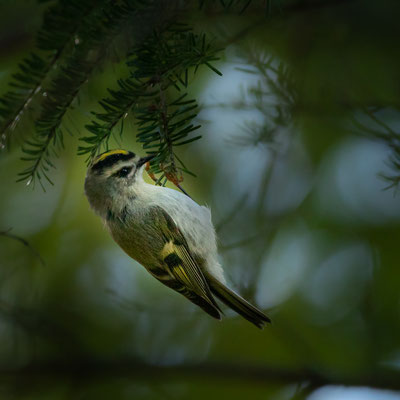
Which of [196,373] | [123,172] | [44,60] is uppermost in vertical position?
[44,60]

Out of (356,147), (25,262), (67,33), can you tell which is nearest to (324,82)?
(356,147)

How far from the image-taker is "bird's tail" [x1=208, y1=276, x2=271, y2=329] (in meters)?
1.32

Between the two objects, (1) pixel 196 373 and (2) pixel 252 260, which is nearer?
(2) pixel 252 260

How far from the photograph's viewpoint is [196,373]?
2.19 metres

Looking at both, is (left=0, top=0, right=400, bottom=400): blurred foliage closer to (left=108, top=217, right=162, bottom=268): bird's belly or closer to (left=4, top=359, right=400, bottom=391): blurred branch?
(left=4, top=359, right=400, bottom=391): blurred branch

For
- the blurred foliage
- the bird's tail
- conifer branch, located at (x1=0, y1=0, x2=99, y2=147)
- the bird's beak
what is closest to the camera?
conifer branch, located at (x1=0, y1=0, x2=99, y2=147)

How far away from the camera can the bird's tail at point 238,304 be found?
132 centimetres

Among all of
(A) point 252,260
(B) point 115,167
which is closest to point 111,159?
(B) point 115,167

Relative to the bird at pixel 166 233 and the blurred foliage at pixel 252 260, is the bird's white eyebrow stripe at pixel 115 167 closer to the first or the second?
the bird at pixel 166 233

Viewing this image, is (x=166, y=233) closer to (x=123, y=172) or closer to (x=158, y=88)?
(x=123, y=172)

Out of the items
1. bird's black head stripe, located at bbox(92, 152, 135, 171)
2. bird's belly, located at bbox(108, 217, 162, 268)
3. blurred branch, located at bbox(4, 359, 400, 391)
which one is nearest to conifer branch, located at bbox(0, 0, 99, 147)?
bird's black head stripe, located at bbox(92, 152, 135, 171)

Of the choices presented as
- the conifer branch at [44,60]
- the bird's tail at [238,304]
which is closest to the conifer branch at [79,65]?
the conifer branch at [44,60]

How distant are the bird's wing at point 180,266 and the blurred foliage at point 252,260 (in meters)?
0.22

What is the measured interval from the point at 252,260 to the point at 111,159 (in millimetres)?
797
